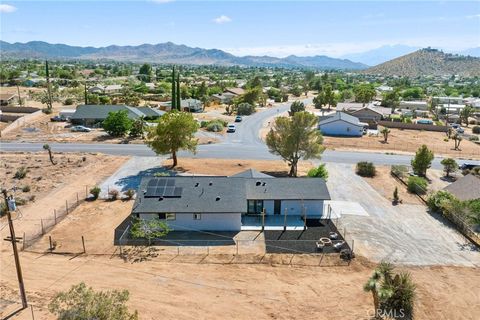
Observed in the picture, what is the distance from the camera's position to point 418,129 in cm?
8900

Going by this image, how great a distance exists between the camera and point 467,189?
4175cm

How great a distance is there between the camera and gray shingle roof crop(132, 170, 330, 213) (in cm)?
3422

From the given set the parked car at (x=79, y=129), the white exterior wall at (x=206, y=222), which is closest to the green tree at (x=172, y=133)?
the white exterior wall at (x=206, y=222)

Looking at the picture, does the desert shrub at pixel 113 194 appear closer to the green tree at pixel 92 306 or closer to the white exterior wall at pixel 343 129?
the green tree at pixel 92 306

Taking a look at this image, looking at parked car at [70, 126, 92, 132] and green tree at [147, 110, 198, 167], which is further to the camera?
parked car at [70, 126, 92, 132]

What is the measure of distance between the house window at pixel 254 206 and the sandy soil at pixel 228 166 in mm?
13673

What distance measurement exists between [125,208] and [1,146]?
38.1 meters

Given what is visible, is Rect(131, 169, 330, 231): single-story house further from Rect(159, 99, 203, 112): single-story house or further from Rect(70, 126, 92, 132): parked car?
Rect(159, 99, 203, 112): single-story house

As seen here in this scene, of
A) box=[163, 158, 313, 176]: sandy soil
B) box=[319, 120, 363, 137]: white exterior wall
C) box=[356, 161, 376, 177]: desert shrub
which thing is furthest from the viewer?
box=[319, 120, 363, 137]: white exterior wall

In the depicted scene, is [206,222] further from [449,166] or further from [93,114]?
[93,114]

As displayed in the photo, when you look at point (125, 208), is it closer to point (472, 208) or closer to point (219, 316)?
point (219, 316)

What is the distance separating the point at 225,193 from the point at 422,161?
3050cm

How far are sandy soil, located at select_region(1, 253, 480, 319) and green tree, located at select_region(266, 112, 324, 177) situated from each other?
21.1 m

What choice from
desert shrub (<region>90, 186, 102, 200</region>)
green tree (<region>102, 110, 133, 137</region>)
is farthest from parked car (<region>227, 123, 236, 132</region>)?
desert shrub (<region>90, 186, 102, 200</region>)
